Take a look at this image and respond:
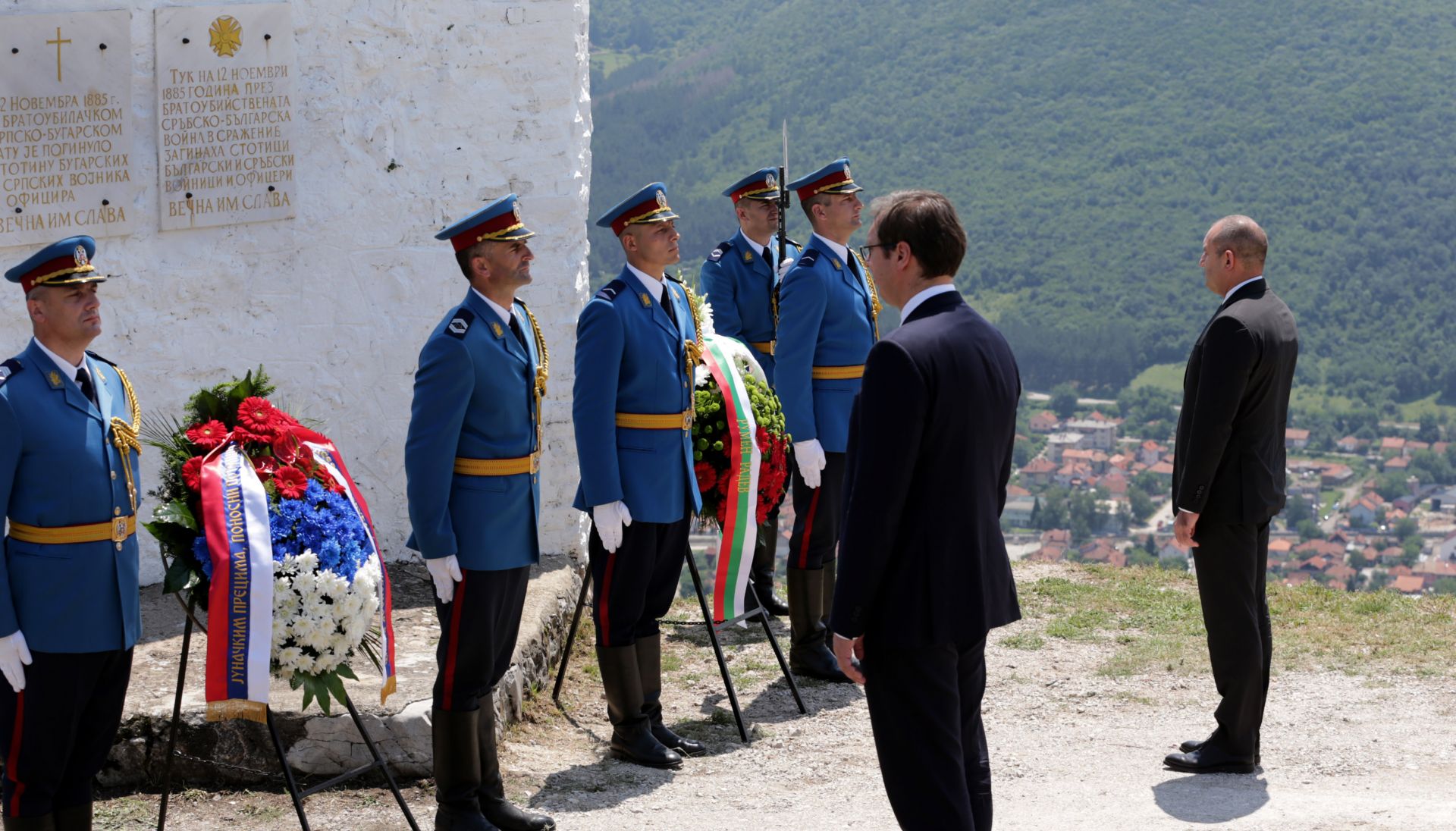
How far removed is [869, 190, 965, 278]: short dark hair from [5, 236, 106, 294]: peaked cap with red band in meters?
2.19

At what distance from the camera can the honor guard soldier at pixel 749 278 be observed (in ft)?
24.3

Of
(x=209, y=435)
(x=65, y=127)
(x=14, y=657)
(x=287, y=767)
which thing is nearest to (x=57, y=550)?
(x=14, y=657)

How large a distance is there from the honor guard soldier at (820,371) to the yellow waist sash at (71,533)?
10.1 ft

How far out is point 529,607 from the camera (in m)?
6.61

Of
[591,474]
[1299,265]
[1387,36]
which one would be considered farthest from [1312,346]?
[591,474]

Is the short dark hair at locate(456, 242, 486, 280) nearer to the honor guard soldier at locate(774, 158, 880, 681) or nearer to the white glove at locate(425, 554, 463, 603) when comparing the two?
the white glove at locate(425, 554, 463, 603)

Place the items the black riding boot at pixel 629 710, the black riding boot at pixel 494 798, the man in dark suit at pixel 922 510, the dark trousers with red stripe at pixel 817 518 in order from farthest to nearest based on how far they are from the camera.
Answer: the dark trousers with red stripe at pixel 817 518 < the black riding boot at pixel 629 710 < the black riding boot at pixel 494 798 < the man in dark suit at pixel 922 510

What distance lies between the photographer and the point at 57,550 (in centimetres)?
419

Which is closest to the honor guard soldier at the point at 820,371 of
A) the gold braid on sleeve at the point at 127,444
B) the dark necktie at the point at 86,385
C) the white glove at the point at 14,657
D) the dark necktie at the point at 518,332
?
the dark necktie at the point at 518,332

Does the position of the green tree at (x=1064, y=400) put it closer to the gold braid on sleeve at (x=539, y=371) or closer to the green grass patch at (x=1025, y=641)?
the green grass patch at (x=1025, y=641)

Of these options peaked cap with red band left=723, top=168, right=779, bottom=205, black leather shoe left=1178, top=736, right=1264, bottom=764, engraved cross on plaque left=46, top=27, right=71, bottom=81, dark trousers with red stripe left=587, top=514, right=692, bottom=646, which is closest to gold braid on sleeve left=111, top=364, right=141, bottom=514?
dark trousers with red stripe left=587, top=514, right=692, bottom=646

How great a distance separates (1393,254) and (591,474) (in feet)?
112

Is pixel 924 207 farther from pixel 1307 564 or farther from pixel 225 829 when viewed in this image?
pixel 1307 564

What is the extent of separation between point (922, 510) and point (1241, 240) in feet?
7.79
